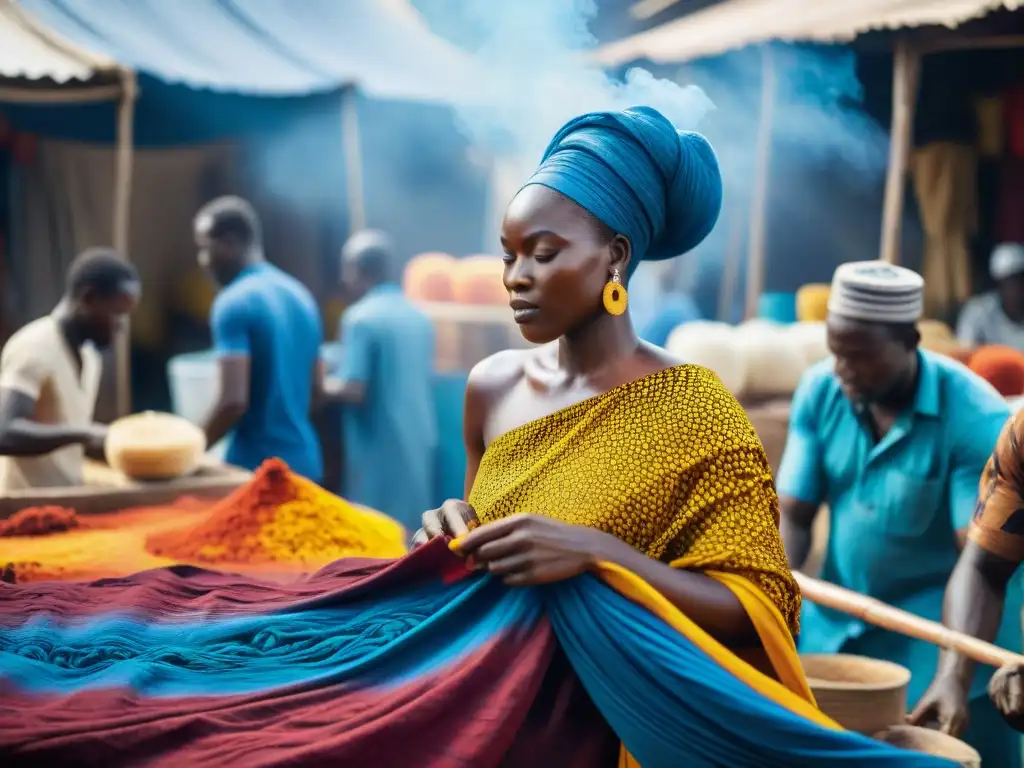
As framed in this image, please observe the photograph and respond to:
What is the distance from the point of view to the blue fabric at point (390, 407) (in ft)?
20.3

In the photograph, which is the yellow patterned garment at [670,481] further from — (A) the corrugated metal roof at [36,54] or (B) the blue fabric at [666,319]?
(A) the corrugated metal roof at [36,54]

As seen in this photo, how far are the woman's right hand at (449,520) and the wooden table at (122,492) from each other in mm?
2094

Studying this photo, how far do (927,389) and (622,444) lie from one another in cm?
154

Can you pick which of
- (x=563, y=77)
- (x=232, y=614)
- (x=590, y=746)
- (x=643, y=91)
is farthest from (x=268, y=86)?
(x=590, y=746)

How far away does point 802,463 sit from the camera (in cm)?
325

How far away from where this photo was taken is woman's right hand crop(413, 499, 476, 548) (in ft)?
5.89

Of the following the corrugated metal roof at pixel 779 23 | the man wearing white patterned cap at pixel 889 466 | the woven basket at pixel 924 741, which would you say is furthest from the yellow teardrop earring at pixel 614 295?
the corrugated metal roof at pixel 779 23

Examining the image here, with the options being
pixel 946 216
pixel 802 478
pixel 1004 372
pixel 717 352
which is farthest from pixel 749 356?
pixel 946 216

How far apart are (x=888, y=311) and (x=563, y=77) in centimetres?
311

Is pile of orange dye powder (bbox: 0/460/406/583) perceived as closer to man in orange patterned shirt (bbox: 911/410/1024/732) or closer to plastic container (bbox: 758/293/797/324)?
man in orange patterned shirt (bbox: 911/410/1024/732)

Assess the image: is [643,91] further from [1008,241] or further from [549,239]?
[1008,241]

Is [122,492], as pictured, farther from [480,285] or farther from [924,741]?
[480,285]

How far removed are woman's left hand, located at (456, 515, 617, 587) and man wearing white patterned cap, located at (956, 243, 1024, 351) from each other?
6.10m

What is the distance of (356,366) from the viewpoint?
6203mm
